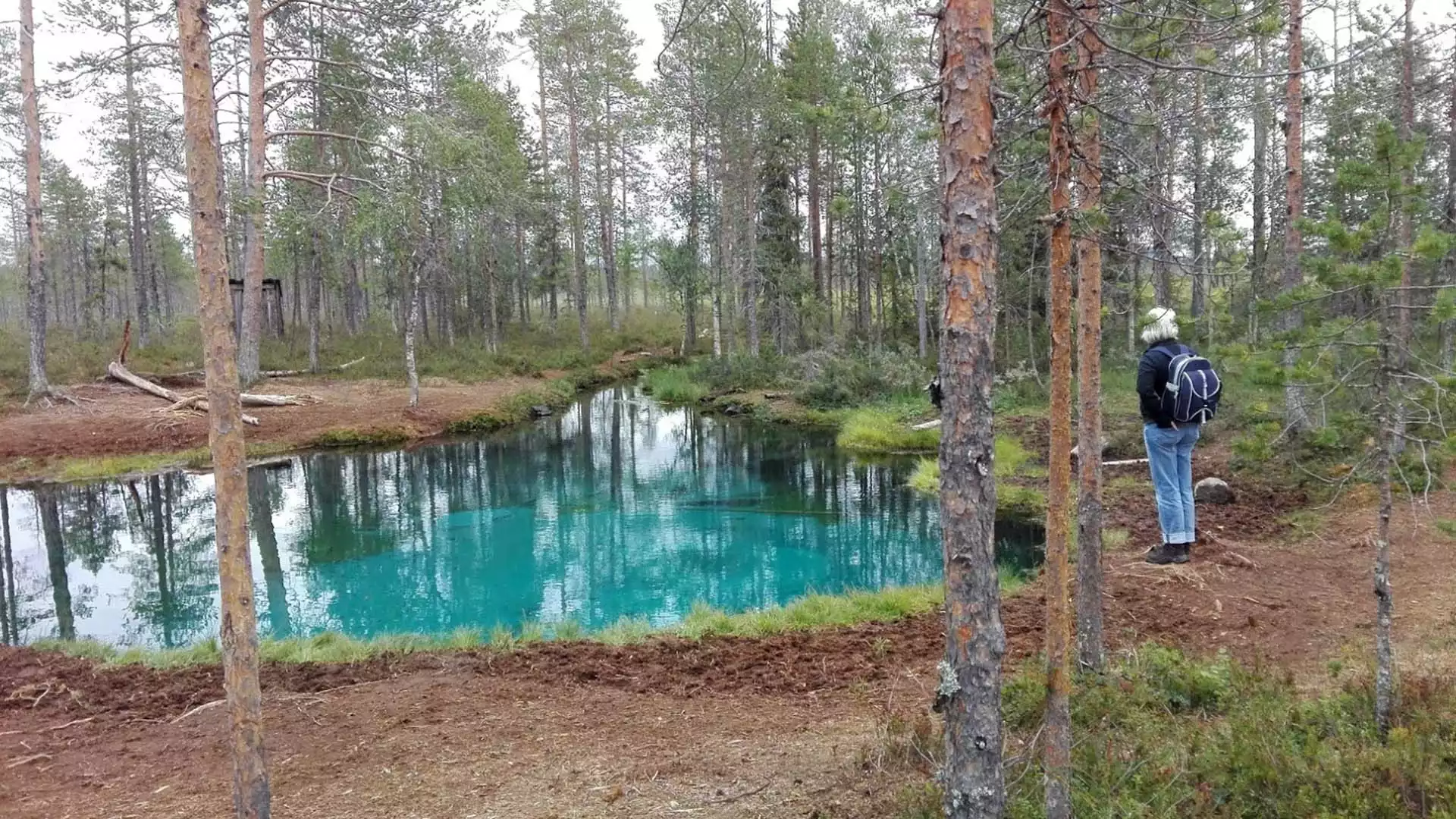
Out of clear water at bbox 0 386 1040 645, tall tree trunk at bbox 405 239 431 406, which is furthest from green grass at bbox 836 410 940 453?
tall tree trunk at bbox 405 239 431 406

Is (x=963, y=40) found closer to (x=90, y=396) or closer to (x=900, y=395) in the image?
(x=900, y=395)

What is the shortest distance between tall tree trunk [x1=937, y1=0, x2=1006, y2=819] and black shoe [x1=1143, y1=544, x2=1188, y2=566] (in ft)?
17.1

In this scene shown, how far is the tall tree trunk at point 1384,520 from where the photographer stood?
3486 millimetres

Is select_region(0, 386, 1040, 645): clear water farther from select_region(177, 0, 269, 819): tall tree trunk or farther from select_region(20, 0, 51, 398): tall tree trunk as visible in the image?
select_region(177, 0, 269, 819): tall tree trunk

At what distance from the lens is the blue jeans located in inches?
256

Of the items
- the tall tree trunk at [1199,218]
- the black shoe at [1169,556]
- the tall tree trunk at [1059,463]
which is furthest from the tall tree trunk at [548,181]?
the tall tree trunk at [1059,463]

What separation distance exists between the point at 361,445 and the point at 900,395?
12390 millimetres

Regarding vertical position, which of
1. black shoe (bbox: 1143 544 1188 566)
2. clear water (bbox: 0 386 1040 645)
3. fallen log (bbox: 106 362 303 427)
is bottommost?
clear water (bbox: 0 386 1040 645)

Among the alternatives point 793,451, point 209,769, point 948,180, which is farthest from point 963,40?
point 793,451

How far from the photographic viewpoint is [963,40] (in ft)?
8.46

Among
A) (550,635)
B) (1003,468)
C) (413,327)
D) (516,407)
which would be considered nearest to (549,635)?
(550,635)

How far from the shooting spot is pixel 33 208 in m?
16.1

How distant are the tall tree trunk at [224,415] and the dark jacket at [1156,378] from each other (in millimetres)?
5657

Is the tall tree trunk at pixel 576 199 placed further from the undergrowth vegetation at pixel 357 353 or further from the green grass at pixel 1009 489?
the green grass at pixel 1009 489
